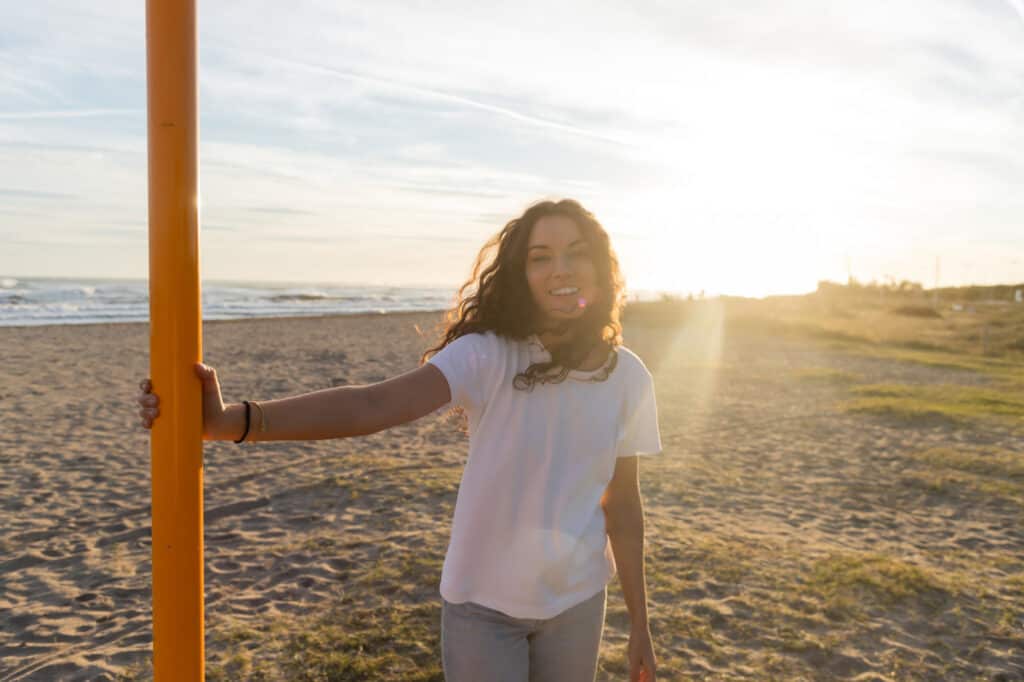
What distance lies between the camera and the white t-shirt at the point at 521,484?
6.67 ft

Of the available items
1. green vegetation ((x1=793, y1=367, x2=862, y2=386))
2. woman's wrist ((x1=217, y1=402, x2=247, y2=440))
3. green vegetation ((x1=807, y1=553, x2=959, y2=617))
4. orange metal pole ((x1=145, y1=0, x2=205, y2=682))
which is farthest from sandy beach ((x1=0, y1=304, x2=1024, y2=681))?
green vegetation ((x1=793, y1=367, x2=862, y2=386))

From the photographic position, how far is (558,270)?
2.19m

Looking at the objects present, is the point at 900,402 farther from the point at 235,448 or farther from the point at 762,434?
the point at 235,448

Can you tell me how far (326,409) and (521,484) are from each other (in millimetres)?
613

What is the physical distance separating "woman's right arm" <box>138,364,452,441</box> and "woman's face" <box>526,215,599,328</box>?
0.42 meters

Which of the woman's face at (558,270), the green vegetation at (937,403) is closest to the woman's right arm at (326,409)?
the woman's face at (558,270)

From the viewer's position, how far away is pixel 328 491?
760 centimetres

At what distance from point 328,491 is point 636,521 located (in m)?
5.75

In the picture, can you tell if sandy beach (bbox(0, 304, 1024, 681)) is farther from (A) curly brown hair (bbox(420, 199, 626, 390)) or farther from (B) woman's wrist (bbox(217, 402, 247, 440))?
(B) woman's wrist (bbox(217, 402, 247, 440))

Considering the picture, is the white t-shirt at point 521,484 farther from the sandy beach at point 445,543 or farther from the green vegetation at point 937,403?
the green vegetation at point 937,403

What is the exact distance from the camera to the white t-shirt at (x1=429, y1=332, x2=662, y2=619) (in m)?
2.03

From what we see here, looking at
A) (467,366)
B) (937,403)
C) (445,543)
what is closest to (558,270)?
(467,366)

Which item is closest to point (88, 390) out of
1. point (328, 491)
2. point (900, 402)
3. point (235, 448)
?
point (235, 448)

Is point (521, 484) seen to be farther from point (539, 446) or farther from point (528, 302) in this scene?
point (528, 302)
